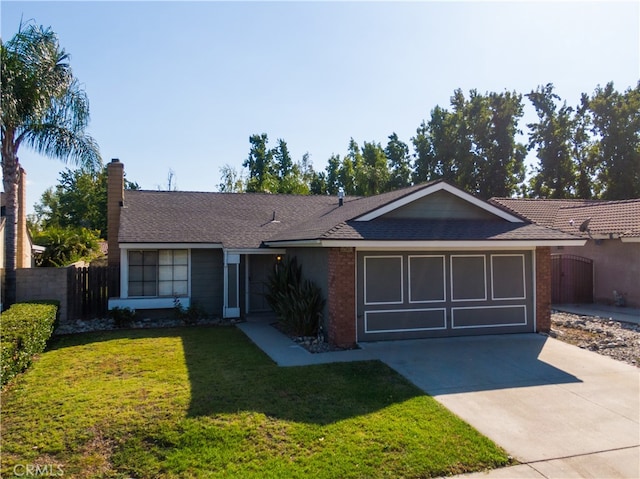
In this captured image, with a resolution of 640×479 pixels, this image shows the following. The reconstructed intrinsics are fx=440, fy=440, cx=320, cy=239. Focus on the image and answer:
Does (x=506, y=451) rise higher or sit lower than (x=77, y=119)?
lower

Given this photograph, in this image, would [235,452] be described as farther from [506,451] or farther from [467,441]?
[506,451]

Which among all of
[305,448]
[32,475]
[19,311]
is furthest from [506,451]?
[19,311]

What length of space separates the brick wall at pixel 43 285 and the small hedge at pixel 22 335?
2807 mm

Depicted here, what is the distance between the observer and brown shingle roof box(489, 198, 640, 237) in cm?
1627

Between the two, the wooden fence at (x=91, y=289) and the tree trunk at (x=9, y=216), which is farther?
the wooden fence at (x=91, y=289)

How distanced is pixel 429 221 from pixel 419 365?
4.47 m

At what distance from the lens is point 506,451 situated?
17.0 feet

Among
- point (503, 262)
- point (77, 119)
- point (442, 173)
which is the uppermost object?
point (442, 173)

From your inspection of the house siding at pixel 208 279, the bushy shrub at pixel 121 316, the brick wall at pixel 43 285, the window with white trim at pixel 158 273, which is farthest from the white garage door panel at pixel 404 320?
the brick wall at pixel 43 285

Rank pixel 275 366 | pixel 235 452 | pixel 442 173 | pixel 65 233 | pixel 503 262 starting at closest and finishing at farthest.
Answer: pixel 235 452 → pixel 275 366 → pixel 503 262 → pixel 65 233 → pixel 442 173

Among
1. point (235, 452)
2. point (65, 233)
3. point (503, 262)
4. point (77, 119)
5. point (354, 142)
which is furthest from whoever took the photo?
point (354, 142)

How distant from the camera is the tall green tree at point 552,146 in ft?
134

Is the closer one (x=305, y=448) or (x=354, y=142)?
(x=305, y=448)

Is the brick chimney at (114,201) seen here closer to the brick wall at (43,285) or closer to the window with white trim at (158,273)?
the window with white trim at (158,273)
